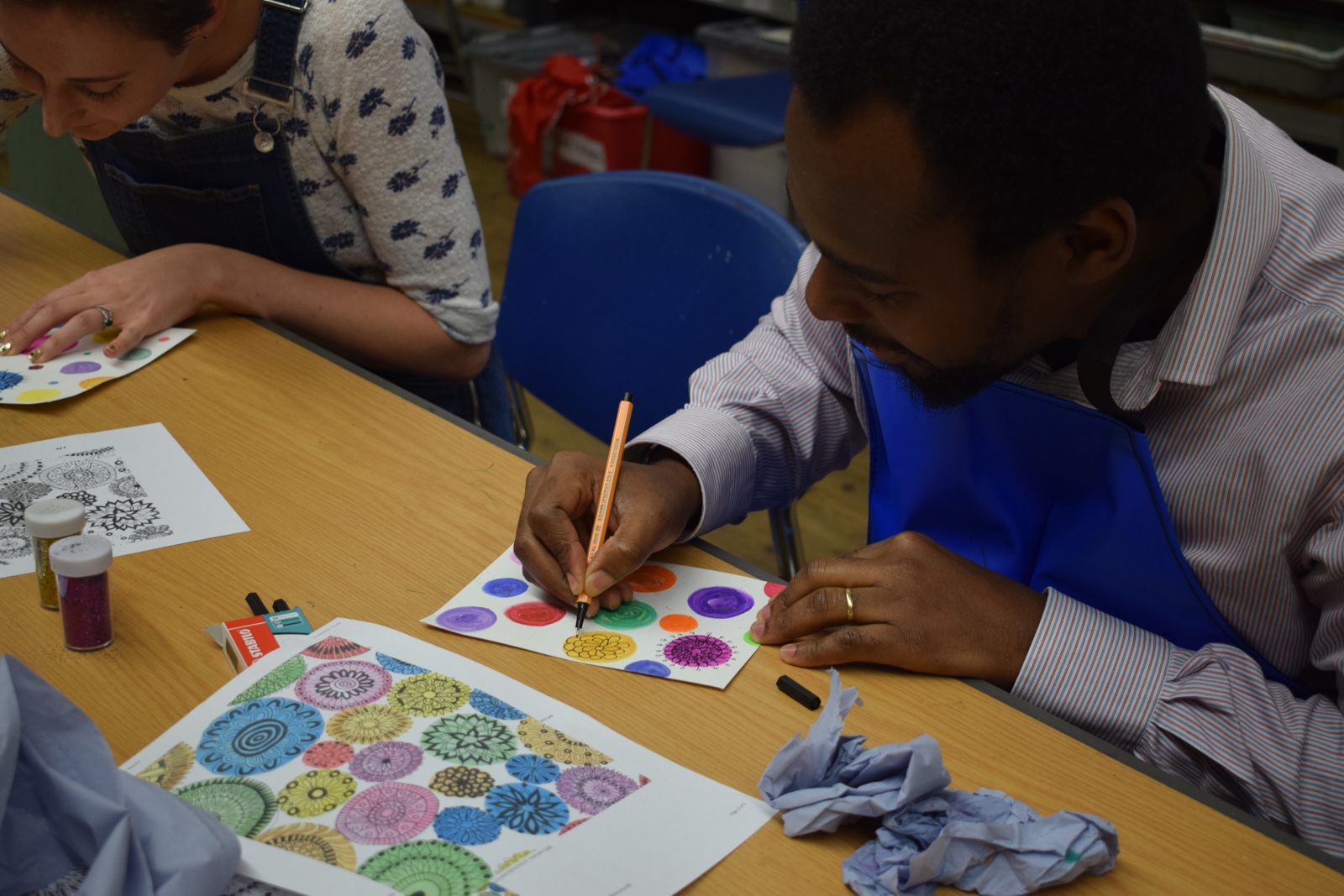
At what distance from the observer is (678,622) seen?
92 centimetres

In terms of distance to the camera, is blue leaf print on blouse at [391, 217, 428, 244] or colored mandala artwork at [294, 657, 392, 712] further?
blue leaf print on blouse at [391, 217, 428, 244]

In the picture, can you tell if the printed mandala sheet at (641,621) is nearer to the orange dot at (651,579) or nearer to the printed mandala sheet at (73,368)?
the orange dot at (651,579)

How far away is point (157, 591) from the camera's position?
2.98ft

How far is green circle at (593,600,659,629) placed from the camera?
91cm

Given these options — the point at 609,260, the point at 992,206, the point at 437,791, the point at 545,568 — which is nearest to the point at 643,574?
the point at 545,568

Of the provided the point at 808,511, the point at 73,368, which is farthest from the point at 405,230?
the point at 808,511

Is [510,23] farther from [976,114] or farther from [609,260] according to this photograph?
[976,114]

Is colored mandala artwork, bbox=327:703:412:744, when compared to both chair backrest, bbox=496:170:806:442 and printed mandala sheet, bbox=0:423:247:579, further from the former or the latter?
chair backrest, bbox=496:170:806:442

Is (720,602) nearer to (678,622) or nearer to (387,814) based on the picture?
(678,622)

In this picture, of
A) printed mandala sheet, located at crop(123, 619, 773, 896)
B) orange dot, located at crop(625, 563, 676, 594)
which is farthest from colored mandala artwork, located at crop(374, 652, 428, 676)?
orange dot, located at crop(625, 563, 676, 594)

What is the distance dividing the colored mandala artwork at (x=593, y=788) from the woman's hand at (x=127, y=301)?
0.81 metres

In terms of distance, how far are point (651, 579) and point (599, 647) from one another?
112 millimetres

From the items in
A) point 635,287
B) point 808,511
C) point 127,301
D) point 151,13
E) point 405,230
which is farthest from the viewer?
point 808,511

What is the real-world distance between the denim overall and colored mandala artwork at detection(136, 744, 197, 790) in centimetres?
84
